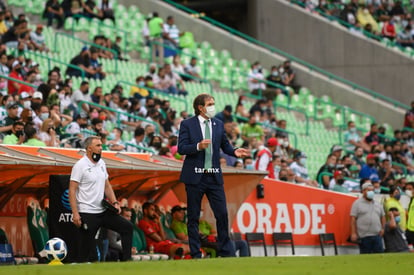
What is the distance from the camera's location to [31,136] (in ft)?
57.2

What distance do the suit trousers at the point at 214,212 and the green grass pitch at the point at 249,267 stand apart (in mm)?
1539

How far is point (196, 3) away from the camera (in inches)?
1649

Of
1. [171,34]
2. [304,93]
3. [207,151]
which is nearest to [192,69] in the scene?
[171,34]

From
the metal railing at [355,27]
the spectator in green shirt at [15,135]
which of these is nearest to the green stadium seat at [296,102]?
the metal railing at [355,27]

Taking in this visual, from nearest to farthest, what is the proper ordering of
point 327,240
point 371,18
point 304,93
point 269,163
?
point 269,163, point 327,240, point 304,93, point 371,18

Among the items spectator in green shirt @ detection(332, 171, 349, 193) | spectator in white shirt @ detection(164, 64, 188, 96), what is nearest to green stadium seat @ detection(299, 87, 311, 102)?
spectator in white shirt @ detection(164, 64, 188, 96)

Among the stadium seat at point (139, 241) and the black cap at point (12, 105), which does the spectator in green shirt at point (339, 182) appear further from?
the black cap at point (12, 105)

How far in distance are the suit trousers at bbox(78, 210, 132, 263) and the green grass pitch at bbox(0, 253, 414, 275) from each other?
195 cm

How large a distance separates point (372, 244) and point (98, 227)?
9.21 metres

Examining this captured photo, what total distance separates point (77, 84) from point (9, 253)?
10907mm

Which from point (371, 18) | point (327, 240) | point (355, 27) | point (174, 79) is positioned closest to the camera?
point (327, 240)

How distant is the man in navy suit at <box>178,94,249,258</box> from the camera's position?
13594 millimetres

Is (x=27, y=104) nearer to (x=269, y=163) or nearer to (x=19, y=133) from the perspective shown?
(x=19, y=133)

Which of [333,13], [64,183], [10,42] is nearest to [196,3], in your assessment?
[333,13]
